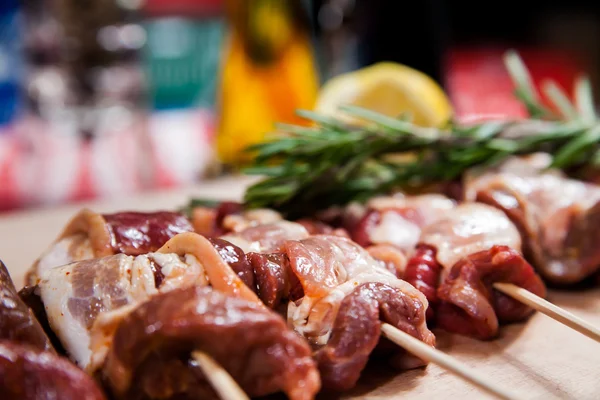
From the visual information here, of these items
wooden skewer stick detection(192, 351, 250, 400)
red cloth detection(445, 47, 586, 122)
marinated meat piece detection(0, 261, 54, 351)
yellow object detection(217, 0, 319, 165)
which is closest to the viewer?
wooden skewer stick detection(192, 351, 250, 400)

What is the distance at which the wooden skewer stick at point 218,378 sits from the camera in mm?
1529

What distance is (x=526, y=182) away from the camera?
2.84 meters

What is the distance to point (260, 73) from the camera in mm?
6359

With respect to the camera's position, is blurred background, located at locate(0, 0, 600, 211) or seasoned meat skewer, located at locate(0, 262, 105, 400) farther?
blurred background, located at locate(0, 0, 600, 211)

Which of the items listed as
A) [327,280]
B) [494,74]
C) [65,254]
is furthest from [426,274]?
[494,74]

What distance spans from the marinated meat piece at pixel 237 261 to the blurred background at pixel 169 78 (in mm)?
3490

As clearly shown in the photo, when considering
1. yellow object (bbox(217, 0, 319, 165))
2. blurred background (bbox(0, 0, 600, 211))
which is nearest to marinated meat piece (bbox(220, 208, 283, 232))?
blurred background (bbox(0, 0, 600, 211))

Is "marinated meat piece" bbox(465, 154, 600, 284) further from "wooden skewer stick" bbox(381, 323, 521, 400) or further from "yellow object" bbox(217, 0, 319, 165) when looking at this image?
"yellow object" bbox(217, 0, 319, 165)

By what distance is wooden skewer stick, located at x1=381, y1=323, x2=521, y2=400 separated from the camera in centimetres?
155

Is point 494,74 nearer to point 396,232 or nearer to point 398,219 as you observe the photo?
point 398,219

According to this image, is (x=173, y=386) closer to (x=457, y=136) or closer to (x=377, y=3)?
(x=457, y=136)

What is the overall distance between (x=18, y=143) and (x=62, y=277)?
4.45m

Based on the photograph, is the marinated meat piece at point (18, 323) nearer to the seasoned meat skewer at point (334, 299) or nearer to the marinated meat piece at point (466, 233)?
the seasoned meat skewer at point (334, 299)

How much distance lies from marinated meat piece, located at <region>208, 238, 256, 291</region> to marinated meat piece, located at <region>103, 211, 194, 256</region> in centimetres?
35
